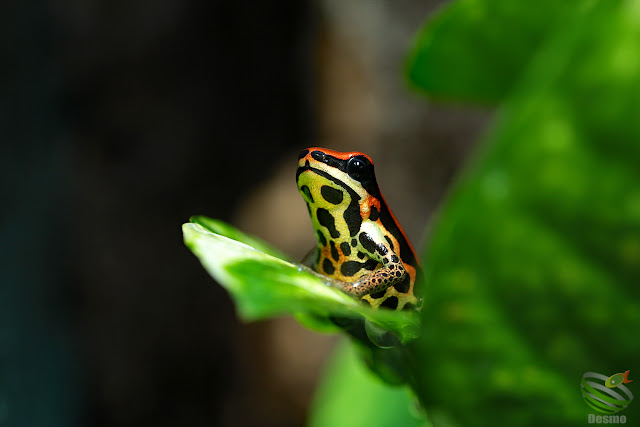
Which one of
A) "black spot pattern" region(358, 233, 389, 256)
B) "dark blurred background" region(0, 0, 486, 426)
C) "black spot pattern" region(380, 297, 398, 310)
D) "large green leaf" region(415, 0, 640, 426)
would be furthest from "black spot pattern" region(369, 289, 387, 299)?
"dark blurred background" region(0, 0, 486, 426)

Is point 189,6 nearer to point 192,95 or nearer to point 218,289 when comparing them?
point 192,95

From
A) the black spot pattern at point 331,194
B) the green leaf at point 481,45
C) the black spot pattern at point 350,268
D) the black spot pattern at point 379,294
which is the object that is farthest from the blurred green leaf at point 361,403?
the green leaf at point 481,45

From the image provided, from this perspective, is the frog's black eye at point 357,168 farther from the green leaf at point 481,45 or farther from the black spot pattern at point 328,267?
the green leaf at point 481,45

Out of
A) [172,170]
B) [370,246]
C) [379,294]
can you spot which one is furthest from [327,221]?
[172,170]

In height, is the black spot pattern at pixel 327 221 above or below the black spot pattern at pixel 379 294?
above

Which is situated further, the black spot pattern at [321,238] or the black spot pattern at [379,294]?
the black spot pattern at [321,238]

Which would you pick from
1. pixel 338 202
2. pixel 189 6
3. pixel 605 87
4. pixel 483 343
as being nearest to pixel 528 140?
pixel 605 87
